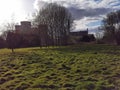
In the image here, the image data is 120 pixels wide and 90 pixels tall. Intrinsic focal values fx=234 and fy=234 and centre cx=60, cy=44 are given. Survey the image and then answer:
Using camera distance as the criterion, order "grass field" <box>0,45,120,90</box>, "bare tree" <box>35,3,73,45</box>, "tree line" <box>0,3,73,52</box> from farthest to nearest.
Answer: "bare tree" <box>35,3,73,45</box>, "tree line" <box>0,3,73,52</box>, "grass field" <box>0,45,120,90</box>

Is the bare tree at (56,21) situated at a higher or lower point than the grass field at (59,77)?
higher

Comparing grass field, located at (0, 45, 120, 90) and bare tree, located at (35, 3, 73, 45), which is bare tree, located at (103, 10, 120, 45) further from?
grass field, located at (0, 45, 120, 90)

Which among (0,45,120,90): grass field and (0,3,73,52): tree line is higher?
(0,3,73,52): tree line

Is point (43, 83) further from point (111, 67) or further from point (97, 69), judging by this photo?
point (111, 67)

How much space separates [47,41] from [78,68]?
29963 millimetres

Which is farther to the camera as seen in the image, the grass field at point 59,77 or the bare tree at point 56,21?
the bare tree at point 56,21

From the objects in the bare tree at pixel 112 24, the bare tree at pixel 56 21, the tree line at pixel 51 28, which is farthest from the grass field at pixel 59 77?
the bare tree at pixel 112 24

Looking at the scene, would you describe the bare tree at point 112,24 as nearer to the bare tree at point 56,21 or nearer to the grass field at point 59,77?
the bare tree at point 56,21

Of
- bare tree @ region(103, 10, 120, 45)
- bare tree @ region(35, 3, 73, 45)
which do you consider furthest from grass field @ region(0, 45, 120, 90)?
bare tree @ region(103, 10, 120, 45)

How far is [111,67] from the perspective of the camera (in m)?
15.7

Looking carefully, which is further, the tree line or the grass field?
the tree line

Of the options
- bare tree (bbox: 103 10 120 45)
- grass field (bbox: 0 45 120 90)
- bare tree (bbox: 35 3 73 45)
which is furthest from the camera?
bare tree (bbox: 103 10 120 45)

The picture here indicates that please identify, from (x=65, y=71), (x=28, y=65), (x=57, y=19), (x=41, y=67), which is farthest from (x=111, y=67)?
(x=57, y=19)

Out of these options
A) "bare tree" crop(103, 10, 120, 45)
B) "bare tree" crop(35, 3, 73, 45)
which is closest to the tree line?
"bare tree" crop(35, 3, 73, 45)
